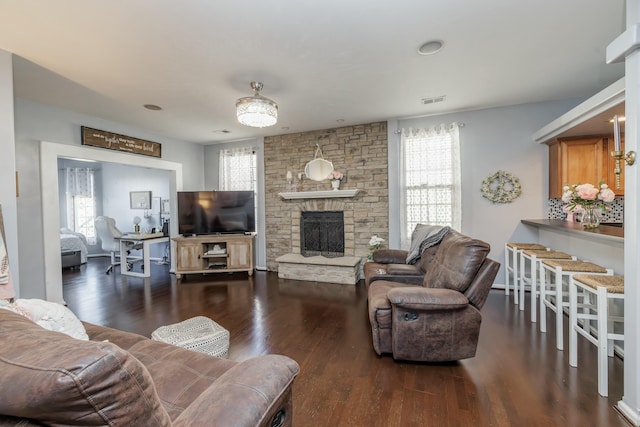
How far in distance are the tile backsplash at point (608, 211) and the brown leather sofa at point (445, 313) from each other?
250 centimetres

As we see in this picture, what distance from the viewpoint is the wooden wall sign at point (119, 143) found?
398 centimetres

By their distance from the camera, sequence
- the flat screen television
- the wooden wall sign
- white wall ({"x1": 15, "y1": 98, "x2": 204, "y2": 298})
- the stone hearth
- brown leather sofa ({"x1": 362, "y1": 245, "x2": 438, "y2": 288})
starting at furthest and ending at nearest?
1. the flat screen television
2. the stone hearth
3. the wooden wall sign
4. white wall ({"x1": 15, "y1": 98, "x2": 204, "y2": 298})
5. brown leather sofa ({"x1": 362, "y1": 245, "x2": 438, "y2": 288})

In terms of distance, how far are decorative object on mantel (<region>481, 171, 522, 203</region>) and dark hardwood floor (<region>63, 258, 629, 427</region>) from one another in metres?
1.34

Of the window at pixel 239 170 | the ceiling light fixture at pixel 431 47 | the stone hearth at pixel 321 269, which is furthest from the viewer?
the window at pixel 239 170

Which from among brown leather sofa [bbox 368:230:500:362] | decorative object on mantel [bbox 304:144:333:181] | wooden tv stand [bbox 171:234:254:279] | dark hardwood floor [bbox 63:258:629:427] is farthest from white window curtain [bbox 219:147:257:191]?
brown leather sofa [bbox 368:230:500:362]

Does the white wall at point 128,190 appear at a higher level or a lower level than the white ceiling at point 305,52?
lower

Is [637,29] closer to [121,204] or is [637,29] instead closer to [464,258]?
[464,258]

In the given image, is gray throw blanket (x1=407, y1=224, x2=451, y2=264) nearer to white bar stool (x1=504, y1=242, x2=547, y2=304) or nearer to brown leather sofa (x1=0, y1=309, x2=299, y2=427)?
white bar stool (x1=504, y1=242, x2=547, y2=304)

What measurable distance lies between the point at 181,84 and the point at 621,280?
4158 mm

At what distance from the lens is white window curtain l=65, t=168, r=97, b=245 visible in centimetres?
737

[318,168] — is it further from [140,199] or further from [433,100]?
[140,199]

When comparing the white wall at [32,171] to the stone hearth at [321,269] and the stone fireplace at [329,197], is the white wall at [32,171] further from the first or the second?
the stone hearth at [321,269]

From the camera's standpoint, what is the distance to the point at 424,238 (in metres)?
3.30

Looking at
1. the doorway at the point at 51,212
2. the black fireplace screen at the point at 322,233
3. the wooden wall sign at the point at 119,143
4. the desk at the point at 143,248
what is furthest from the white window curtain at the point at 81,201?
the black fireplace screen at the point at 322,233
